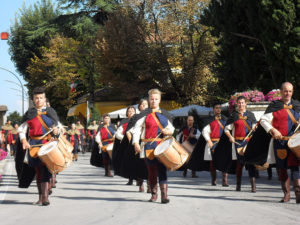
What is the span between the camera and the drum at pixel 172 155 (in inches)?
360

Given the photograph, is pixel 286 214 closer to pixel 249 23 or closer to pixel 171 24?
pixel 249 23

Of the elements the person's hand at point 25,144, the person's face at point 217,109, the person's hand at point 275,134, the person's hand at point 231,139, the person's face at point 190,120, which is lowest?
the person's hand at point 25,144

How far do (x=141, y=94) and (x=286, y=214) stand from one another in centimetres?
3491

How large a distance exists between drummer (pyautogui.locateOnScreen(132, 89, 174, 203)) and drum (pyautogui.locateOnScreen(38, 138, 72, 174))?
1.14 metres

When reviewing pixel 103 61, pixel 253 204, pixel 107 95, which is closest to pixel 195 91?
pixel 103 61

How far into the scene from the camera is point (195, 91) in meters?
41.6

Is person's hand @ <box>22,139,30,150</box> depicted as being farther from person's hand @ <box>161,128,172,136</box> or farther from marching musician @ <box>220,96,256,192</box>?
marching musician @ <box>220,96,256,192</box>

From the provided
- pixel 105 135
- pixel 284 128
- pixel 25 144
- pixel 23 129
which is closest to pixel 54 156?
pixel 25 144

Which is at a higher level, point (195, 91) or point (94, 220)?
point (195, 91)

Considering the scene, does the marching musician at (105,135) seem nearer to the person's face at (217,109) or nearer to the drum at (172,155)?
the person's face at (217,109)

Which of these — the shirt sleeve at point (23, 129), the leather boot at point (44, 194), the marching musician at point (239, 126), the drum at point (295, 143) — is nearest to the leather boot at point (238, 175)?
the marching musician at point (239, 126)

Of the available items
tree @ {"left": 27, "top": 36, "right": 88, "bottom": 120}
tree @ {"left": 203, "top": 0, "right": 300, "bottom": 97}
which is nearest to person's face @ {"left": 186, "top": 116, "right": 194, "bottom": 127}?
tree @ {"left": 203, "top": 0, "right": 300, "bottom": 97}

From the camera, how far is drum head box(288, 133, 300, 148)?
864cm

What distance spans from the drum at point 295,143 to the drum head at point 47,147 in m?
3.46
